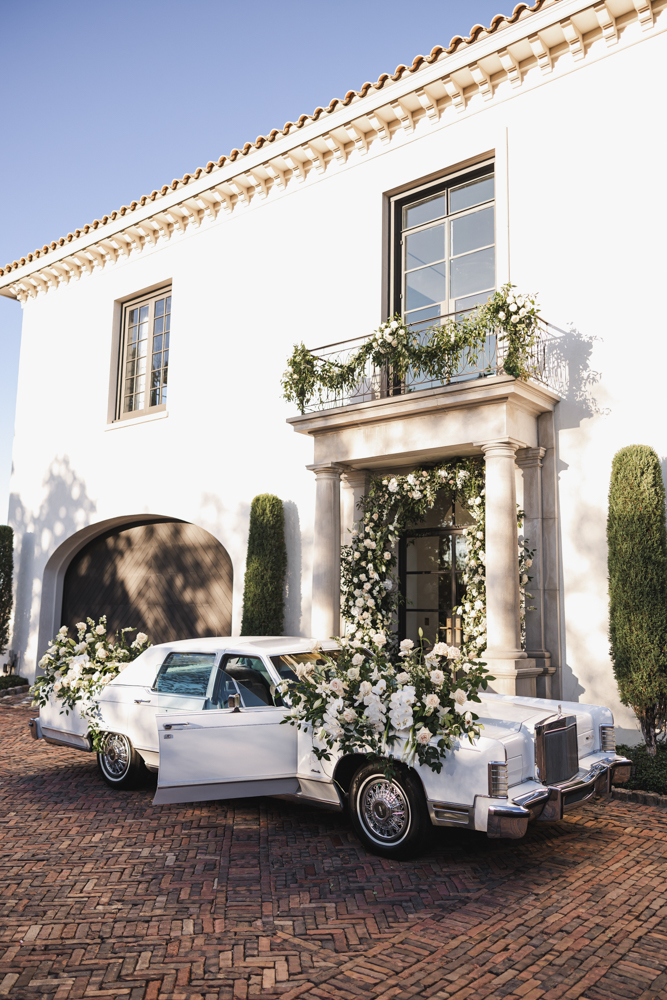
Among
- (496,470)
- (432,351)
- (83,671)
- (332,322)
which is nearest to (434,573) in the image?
(496,470)

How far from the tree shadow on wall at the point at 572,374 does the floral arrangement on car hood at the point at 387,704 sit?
4.44 metres

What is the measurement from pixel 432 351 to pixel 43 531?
9864 millimetres

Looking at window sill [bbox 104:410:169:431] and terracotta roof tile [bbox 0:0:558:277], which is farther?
window sill [bbox 104:410:169:431]

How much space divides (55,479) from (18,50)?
8913 mm

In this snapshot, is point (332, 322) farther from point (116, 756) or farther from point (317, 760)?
point (317, 760)

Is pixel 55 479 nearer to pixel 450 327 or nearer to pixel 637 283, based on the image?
pixel 450 327

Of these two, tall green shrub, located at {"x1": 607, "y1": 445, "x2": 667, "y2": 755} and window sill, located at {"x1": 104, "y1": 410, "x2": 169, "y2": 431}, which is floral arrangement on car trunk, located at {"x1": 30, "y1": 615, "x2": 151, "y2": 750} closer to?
tall green shrub, located at {"x1": 607, "y1": 445, "x2": 667, "y2": 755}

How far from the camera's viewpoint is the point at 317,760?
5598 millimetres

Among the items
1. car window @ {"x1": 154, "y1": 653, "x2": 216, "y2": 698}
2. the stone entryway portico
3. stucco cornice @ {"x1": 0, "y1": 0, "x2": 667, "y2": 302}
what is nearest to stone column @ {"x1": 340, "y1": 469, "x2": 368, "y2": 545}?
the stone entryway portico

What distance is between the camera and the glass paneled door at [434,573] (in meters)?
10.2

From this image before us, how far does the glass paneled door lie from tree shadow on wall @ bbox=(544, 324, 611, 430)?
6.81 feet

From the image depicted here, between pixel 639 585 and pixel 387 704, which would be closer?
pixel 387 704

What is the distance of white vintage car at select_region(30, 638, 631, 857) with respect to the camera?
4.78 meters

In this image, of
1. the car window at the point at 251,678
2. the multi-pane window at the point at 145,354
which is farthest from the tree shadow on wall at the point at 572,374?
the multi-pane window at the point at 145,354
